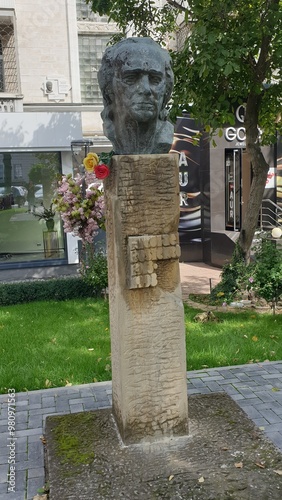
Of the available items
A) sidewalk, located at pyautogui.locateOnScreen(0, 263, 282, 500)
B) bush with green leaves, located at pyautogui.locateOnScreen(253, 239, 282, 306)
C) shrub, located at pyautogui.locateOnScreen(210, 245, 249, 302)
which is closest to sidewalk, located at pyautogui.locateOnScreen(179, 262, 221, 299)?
shrub, located at pyautogui.locateOnScreen(210, 245, 249, 302)

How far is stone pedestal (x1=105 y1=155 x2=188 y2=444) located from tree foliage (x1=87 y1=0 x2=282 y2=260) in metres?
4.18

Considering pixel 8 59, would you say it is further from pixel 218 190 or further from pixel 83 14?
pixel 218 190

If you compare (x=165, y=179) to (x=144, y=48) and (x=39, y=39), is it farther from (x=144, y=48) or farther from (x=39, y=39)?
(x=39, y=39)

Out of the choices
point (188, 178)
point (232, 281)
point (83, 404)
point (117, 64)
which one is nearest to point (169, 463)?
point (83, 404)

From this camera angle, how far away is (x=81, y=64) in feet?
57.0

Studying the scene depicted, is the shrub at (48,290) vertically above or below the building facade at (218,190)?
below

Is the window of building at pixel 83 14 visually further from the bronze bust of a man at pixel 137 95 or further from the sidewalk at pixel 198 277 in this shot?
the bronze bust of a man at pixel 137 95

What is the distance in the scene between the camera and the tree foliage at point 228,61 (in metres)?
7.95

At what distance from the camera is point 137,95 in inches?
154

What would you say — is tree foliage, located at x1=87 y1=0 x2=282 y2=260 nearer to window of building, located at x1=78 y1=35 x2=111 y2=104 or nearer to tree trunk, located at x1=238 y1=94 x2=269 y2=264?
tree trunk, located at x1=238 y1=94 x2=269 y2=264

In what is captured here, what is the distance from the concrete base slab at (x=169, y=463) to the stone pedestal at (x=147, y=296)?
194 millimetres

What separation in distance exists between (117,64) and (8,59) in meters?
13.0

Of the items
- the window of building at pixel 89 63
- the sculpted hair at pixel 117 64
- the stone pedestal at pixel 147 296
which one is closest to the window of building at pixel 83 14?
the window of building at pixel 89 63

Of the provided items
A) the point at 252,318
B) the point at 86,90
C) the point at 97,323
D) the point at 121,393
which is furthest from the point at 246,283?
the point at 86,90
